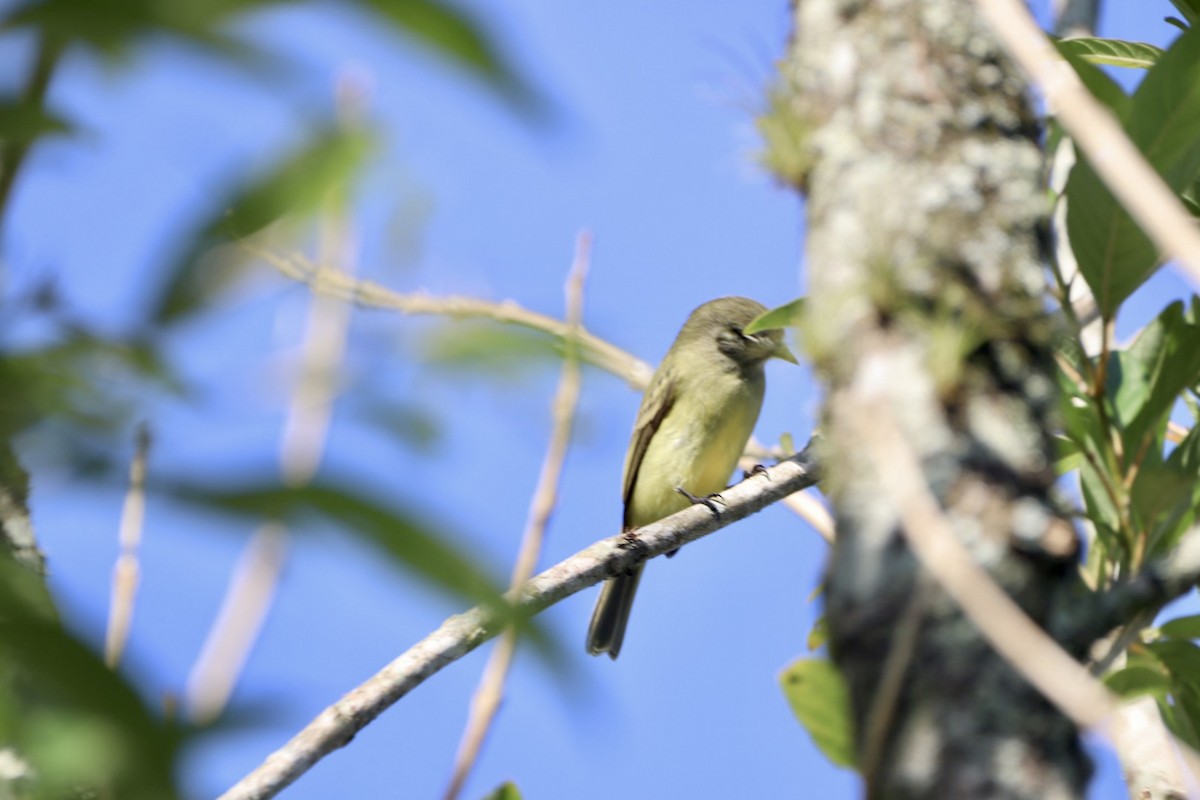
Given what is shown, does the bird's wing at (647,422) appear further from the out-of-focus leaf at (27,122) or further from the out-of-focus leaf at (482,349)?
the out-of-focus leaf at (27,122)

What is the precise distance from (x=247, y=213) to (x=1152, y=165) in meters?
2.12

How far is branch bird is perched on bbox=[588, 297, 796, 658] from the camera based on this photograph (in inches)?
266

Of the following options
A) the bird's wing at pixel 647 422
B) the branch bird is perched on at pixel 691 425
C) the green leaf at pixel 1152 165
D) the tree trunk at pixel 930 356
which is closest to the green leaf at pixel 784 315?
the green leaf at pixel 1152 165

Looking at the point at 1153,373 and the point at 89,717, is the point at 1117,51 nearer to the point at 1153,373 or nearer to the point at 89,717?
the point at 1153,373

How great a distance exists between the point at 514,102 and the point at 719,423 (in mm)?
6042

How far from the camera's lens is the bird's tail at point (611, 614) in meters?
7.11

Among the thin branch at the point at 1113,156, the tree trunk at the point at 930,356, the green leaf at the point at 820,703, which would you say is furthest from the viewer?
the green leaf at the point at 820,703

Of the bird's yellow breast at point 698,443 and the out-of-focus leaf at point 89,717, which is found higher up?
the bird's yellow breast at point 698,443

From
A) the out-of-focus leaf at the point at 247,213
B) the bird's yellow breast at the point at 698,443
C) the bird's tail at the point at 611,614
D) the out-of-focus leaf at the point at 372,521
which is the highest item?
the bird's yellow breast at the point at 698,443

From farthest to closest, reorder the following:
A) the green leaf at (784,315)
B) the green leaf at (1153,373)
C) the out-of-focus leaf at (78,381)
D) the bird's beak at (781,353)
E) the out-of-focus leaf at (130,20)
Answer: the bird's beak at (781,353) < the green leaf at (1153,373) < the green leaf at (784,315) < the out-of-focus leaf at (78,381) < the out-of-focus leaf at (130,20)

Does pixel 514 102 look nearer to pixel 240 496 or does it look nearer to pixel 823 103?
pixel 240 496

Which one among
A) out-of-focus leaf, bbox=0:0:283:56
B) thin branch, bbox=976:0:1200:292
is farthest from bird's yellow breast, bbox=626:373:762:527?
out-of-focus leaf, bbox=0:0:283:56

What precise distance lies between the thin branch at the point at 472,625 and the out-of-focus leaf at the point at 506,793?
0.93ft

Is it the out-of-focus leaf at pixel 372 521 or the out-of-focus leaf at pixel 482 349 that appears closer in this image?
the out-of-focus leaf at pixel 372 521
